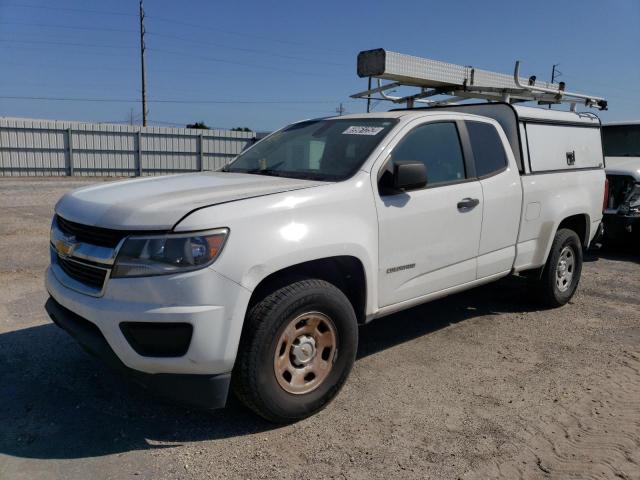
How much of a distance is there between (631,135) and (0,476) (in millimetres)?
10435

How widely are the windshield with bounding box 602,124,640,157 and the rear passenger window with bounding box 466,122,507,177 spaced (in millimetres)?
6319

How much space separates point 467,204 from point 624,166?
6017 millimetres

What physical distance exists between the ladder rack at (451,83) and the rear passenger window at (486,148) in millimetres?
1195

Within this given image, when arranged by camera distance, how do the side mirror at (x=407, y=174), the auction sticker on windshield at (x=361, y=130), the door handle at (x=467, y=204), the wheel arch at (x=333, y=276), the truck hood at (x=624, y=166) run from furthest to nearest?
the truck hood at (x=624, y=166), the door handle at (x=467, y=204), the auction sticker on windshield at (x=361, y=130), the side mirror at (x=407, y=174), the wheel arch at (x=333, y=276)

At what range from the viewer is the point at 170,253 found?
2682 mm

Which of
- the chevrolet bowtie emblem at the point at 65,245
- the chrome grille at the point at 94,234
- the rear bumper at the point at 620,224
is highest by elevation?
the chrome grille at the point at 94,234

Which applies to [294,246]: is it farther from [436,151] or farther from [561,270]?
[561,270]

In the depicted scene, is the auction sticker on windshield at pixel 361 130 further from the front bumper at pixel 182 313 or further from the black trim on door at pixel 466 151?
the front bumper at pixel 182 313

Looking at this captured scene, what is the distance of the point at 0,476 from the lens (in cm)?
263

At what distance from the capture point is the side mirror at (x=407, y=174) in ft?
11.4

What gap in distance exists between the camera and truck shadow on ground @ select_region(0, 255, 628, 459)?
2.94m

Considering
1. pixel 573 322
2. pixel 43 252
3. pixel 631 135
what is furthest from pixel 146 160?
pixel 573 322

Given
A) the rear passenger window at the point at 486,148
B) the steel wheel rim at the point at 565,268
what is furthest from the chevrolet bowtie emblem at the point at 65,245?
the steel wheel rim at the point at 565,268

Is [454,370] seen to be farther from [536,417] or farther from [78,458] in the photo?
[78,458]
